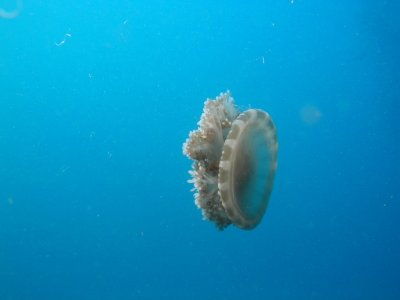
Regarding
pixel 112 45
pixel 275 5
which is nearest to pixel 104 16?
pixel 112 45

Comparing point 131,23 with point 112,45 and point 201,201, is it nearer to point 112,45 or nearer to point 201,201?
point 112,45

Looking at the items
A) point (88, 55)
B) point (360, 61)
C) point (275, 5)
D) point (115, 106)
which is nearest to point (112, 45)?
point (88, 55)

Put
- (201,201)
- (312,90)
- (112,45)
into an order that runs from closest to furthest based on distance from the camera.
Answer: (201,201)
(312,90)
(112,45)

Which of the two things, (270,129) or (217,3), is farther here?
(217,3)

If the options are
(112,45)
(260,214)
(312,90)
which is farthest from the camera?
(112,45)

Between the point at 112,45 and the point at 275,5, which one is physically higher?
the point at 112,45

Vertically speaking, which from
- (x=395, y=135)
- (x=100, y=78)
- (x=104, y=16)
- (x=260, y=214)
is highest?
(x=104, y=16)
